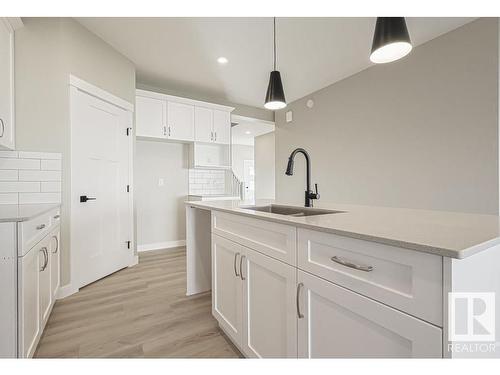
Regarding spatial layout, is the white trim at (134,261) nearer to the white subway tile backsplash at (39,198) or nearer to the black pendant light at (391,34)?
the white subway tile backsplash at (39,198)

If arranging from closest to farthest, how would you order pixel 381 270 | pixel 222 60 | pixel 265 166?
pixel 381 270, pixel 222 60, pixel 265 166

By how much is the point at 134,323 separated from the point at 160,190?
2.44m

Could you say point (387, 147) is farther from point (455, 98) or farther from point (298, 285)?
point (298, 285)

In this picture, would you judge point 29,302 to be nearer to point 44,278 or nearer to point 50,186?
point 44,278

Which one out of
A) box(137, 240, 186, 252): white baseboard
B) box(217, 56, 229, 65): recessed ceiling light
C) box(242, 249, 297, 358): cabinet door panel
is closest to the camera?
box(242, 249, 297, 358): cabinet door panel

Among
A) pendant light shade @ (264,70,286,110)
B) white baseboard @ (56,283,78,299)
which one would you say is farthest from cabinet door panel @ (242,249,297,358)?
white baseboard @ (56,283,78,299)

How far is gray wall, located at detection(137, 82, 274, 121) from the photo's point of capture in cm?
372

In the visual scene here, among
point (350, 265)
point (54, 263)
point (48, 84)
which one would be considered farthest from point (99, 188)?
point (350, 265)

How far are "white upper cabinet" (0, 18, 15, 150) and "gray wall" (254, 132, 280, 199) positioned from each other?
5582mm

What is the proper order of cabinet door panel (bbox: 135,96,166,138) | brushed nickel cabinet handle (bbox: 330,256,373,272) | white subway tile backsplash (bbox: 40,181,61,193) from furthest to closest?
1. cabinet door panel (bbox: 135,96,166,138)
2. white subway tile backsplash (bbox: 40,181,61,193)
3. brushed nickel cabinet handle (bbox: 330,256,373,272)

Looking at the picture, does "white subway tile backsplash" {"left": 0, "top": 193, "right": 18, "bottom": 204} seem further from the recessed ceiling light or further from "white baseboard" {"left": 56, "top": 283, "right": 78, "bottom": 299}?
the recessed ceiling light

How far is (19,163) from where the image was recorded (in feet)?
6.96

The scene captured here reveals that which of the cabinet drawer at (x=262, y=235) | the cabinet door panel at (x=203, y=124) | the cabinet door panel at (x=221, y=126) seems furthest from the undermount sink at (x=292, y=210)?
the cabinet door panel at (x=221, y=126)

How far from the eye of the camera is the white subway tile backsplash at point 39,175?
213 cm
